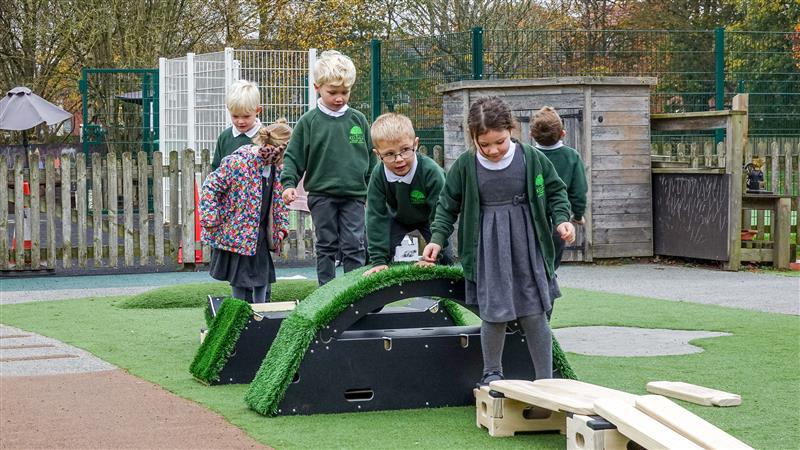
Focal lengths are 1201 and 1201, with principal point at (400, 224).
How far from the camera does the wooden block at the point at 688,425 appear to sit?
13.9 ft

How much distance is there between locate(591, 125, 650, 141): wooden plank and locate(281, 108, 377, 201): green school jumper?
23.6 feet

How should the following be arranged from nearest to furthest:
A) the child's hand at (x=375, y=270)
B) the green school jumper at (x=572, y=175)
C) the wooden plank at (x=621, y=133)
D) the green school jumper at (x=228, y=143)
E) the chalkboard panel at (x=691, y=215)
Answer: the child's hand at (x=375, y=270), the green school jumper at (x=572, y=175), the green school jumper at (x=228, y=143), the chalkboard panel at (x=691, y=215), the wooden plank at (x=621, y=133)

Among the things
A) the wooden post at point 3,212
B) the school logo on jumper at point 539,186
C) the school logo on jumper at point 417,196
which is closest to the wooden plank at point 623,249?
the wooden post at point 3,212

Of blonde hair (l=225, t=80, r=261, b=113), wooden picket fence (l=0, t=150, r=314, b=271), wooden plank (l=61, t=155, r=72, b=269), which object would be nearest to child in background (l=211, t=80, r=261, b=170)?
blonde hair (l=225, t=80, r=261, b=113)

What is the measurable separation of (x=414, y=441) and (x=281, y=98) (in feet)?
47.4

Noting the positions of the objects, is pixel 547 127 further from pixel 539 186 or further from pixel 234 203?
pixel 234 203

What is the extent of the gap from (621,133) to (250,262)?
7.76 meters

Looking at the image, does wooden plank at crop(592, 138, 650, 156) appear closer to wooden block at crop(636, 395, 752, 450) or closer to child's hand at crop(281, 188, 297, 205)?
child's hand at crop(281, 188, 297, 205)

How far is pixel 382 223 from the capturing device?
6.70 metres

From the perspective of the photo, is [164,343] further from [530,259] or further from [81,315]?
[530,259]

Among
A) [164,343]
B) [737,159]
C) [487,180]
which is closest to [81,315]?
[164,343]

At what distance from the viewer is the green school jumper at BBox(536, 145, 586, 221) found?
7242mm

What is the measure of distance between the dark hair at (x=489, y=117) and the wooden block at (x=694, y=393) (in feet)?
5.14

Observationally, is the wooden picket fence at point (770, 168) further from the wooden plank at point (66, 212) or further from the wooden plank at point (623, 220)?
the wooden plank at point (66, 212)
